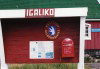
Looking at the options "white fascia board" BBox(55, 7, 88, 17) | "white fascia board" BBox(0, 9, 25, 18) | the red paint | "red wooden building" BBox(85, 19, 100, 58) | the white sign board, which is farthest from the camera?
"red wooden building" BBox(85, 19, 100, 58)

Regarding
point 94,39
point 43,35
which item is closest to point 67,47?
point 43,35

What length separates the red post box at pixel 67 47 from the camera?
33.1 ft

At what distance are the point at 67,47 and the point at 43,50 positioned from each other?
2.50ft

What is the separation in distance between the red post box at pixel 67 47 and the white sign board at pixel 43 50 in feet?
1.41

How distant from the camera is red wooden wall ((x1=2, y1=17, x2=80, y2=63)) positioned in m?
10.4

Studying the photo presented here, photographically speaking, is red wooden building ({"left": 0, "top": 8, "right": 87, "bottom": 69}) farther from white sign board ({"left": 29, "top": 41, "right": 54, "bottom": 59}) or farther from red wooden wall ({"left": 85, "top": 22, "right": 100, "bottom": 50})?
red wooden wall ({"left": 85, "top": 22, "right": 100, "bottom": 50})

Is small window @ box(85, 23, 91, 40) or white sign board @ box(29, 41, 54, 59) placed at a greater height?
small window @ box(85, 23, 91, 40)

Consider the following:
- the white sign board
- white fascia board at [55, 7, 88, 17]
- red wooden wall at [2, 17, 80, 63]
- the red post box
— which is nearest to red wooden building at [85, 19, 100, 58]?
red wooden wall at [2, 17, 80, 63]

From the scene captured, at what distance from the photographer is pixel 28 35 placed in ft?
34.8

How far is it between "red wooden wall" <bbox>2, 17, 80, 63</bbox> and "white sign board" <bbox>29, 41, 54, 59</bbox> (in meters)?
0.10

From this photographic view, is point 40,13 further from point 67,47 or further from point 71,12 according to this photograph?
point 67,47

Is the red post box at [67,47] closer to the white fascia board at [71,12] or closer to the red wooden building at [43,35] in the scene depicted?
the red wooden building at [43,35]

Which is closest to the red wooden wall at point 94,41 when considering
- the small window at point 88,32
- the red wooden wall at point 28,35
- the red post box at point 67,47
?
the small window at point 88,32

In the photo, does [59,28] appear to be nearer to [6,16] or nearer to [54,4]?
[6,16]
